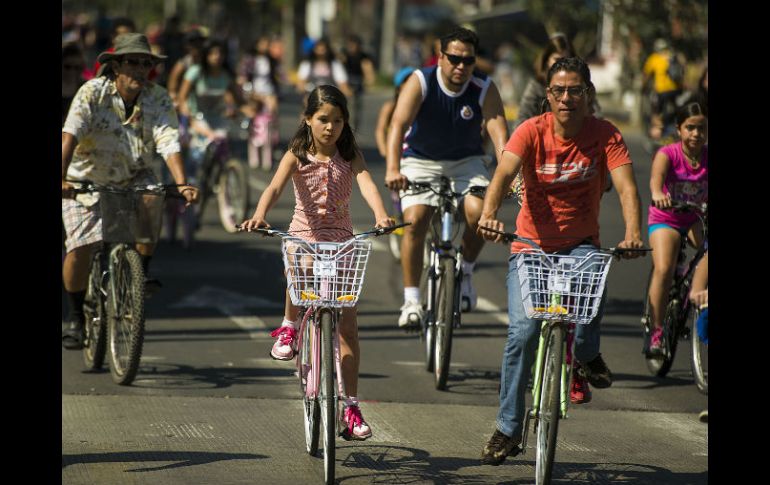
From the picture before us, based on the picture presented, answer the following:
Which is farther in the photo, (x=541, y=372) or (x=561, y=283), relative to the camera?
(x=541, y=372)

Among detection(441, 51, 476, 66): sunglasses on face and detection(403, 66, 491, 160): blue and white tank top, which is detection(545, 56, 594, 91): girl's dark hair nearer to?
detection(441, 51, 476, 66): sunglasses on face

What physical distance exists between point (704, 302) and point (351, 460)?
2785mm

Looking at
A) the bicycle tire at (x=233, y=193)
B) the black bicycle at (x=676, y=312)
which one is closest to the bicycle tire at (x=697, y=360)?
the black bicycle at (x=676, y=312)

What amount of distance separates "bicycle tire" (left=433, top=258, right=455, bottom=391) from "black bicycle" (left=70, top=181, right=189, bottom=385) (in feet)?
5.63

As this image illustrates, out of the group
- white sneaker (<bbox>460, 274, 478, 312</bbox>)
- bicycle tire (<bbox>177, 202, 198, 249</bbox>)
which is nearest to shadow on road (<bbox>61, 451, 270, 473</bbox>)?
white sneaker (<bbox>460, 274, 478, 312</bbox>)

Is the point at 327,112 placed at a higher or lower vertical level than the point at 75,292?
higher

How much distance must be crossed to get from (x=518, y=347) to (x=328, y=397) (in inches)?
35.6

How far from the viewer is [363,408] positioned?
8.01 meters

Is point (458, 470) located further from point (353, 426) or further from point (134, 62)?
point (134, 62)

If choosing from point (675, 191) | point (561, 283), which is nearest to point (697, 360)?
point (675, 191)
